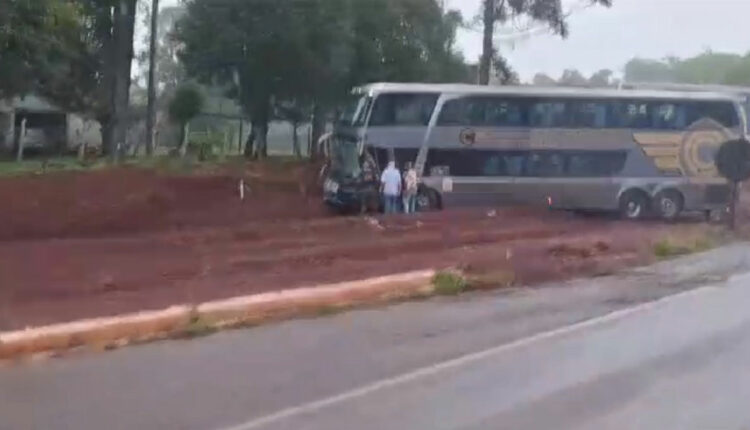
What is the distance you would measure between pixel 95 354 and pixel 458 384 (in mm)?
3763

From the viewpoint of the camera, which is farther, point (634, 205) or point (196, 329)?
point (634, 205)

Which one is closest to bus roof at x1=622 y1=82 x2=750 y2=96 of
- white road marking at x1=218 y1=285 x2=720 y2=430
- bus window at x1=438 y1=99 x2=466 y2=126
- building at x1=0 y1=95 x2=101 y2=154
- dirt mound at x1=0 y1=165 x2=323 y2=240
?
bus window at x1=438 y1=99 x2=466 y2=126

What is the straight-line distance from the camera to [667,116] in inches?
1561

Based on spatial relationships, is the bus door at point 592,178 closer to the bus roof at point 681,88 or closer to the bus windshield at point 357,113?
the bus windshield at point 357,113

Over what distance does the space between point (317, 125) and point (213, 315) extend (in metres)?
31.1

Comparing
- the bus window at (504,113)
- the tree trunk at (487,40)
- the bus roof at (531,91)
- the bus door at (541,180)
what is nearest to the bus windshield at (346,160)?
the bus roof at (531,91)

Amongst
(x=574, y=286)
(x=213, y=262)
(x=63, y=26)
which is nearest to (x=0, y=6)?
(x=63, y=26)

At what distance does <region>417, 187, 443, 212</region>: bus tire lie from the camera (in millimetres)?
37875

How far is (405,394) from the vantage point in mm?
11570

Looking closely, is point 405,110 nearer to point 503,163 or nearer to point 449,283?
point 503,163

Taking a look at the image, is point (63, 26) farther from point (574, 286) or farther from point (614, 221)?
point (614, 221)

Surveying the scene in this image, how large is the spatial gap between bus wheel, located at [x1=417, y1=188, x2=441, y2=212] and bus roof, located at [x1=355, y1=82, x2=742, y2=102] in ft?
8.96

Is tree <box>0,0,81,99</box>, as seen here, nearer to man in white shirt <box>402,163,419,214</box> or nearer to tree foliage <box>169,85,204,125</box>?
tree foliage <box>169,85,204,125</box>

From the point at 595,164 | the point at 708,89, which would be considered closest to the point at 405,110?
the point at 595,164
